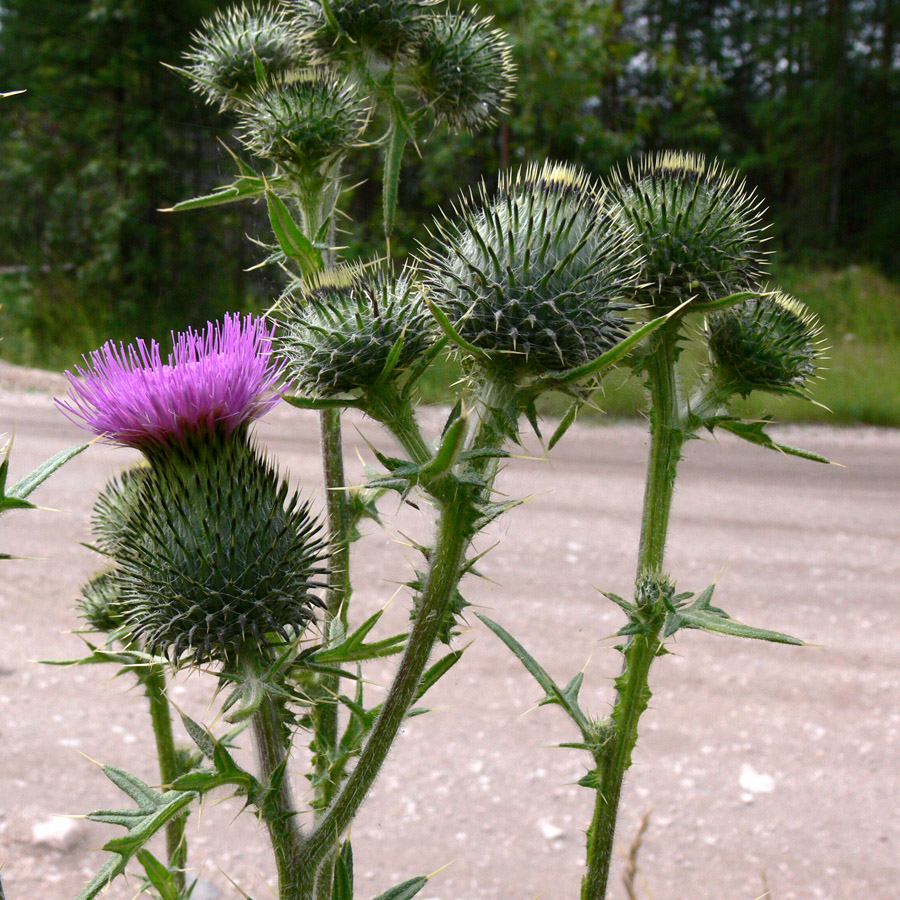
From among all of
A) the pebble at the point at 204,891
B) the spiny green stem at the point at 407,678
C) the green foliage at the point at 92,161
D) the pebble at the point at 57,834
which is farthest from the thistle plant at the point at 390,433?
the green foliage at the point at 92,161

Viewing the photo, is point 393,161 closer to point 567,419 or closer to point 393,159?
point 393,159

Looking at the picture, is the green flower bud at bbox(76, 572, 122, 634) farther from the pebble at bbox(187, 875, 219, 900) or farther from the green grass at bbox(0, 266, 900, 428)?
the green grass at bbox(0, 266, 900, 428)

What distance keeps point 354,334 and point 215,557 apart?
43 cm

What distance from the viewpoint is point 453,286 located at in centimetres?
142

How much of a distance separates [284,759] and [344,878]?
0.19 m

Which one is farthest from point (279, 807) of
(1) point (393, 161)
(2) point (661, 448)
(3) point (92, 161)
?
(3) point (92, 161)

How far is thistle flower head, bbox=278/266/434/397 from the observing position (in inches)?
53.9

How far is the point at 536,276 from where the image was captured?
1.38 meters

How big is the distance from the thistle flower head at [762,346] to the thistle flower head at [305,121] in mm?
947

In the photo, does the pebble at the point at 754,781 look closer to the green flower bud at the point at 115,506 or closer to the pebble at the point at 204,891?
the pebble at the point at 204,891

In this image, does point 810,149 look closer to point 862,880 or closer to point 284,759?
point 862,880

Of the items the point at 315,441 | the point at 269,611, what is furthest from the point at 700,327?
the point at 315,441

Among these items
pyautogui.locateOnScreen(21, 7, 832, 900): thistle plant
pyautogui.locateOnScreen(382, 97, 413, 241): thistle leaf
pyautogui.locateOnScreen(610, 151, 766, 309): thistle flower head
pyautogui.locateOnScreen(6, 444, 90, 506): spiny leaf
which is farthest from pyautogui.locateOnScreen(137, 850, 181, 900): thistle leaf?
pyautogui.locateOnScreen(610, 151, 766, 309): thistle flower head

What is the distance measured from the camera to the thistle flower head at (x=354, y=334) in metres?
1.37
